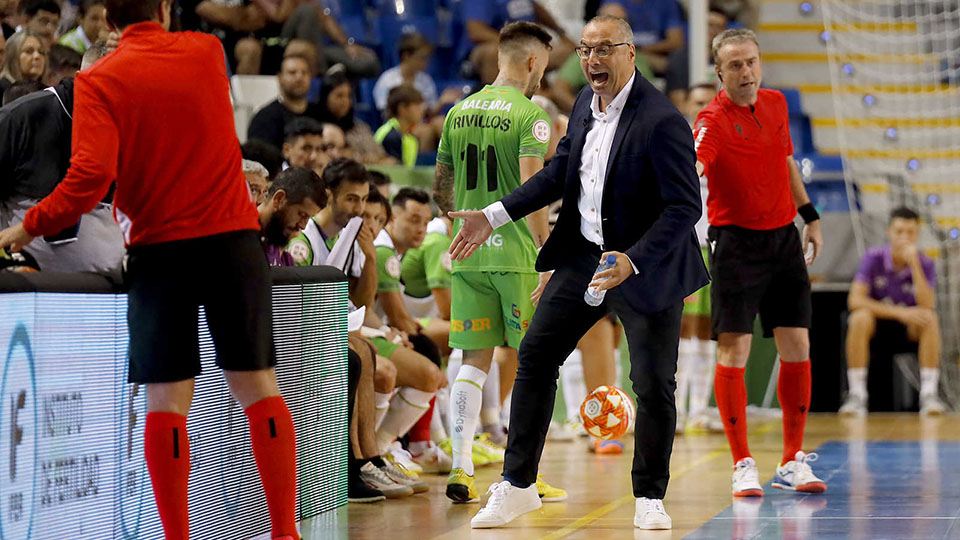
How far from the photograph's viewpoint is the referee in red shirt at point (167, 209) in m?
4.13

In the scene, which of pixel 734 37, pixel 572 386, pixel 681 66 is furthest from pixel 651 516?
pixel 681 66

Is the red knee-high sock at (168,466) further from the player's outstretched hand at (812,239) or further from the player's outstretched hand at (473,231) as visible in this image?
the player's outstretched hand at (812,239)

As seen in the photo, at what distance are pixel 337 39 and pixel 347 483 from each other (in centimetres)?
830

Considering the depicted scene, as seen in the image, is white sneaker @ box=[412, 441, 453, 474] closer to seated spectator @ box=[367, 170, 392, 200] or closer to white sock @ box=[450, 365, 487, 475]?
white sock @ box=[450, 365, 487, 475]

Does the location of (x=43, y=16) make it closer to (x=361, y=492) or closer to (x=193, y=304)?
(x=361, y=492)

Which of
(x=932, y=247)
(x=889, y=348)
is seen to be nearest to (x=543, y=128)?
(x=889, y=348)

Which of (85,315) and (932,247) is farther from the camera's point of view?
(932,247)

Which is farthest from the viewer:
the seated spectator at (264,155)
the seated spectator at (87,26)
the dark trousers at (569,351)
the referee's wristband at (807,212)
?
the seated spectator at (87,26)

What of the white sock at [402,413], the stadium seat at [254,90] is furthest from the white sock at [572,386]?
the stadium seat at [254,90]

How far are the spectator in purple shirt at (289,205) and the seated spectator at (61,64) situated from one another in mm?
1281

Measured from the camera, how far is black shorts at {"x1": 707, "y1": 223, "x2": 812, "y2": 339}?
21.2 feet

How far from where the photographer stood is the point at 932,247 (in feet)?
42.4

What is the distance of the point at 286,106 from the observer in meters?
10.5

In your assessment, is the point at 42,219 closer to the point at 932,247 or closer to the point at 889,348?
the point at 889,348
